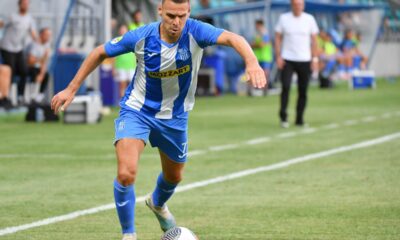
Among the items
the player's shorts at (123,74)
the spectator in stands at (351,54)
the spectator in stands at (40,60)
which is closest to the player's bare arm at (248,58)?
the spectator in stands at (40,60)

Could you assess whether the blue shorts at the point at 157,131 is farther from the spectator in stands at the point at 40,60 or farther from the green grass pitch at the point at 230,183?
the spectator in stands at the point at 40,60

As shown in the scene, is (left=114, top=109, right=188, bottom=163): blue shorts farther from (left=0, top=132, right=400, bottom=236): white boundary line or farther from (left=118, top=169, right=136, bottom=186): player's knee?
(left=0, top=132, right=400, bottom=236): white boundary line

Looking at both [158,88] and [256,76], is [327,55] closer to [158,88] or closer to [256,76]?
[158,88]

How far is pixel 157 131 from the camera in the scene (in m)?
8.34

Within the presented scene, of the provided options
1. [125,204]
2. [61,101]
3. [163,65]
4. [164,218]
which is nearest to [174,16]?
[163,65]

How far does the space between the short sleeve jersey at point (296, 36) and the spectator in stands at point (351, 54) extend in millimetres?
27104

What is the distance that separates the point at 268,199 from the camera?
1052 cm

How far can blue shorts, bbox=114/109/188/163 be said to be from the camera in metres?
8.10

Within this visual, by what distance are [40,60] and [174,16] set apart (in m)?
16.4

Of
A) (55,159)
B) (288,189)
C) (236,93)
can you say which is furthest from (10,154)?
(236,93)

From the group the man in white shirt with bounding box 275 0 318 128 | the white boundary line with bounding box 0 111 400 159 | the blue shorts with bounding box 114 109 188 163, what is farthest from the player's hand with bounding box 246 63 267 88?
the man in white shirt with bounding box 275 0 318 128

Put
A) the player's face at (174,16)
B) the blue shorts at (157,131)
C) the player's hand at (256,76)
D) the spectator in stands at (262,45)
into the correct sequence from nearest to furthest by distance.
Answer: the player's hand at (256,76), the player's face at (174,16), the blue shorts at (157,131), the spectator in stands at (262,45)

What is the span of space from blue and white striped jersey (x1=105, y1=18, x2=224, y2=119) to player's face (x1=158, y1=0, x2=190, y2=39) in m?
0.17

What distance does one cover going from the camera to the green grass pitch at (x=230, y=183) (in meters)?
8.84
